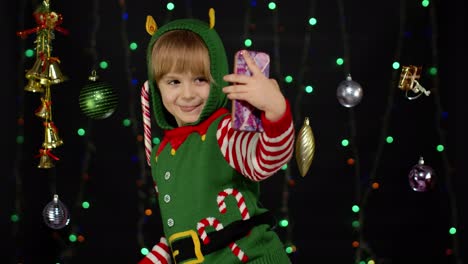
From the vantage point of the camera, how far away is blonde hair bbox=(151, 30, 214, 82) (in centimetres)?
155

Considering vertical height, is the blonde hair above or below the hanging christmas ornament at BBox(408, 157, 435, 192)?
above

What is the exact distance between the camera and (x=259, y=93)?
3.98 feet

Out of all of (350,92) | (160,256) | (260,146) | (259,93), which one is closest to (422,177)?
(350,92)

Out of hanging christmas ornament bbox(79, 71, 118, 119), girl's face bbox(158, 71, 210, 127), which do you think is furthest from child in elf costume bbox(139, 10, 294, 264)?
hanging christmas ornament bbox(79, 71, 118, 119)

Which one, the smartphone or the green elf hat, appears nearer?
the smartphone

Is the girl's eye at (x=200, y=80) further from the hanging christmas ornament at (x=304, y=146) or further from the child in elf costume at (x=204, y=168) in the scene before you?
the hanging christmas ornament at (x=304, y=146)

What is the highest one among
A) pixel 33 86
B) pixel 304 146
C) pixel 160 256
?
pixel 33 86

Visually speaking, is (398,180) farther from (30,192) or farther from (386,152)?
(30,192)

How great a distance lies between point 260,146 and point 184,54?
37 centimetres

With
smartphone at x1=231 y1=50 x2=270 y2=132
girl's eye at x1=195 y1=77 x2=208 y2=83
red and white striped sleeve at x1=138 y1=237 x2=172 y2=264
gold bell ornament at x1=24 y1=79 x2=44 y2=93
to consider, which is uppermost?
gold bell ornament at x1=24 y1=79 x2=44 y2=93

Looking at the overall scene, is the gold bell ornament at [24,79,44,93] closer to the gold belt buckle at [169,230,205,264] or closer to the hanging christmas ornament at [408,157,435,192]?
the gold belt buckle at [169,230,205,264]

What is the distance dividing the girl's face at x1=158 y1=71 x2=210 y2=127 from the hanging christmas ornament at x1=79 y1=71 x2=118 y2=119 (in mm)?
519

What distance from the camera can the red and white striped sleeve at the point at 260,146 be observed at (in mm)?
1256

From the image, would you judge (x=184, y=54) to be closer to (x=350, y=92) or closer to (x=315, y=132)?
(x=350, y=92)
